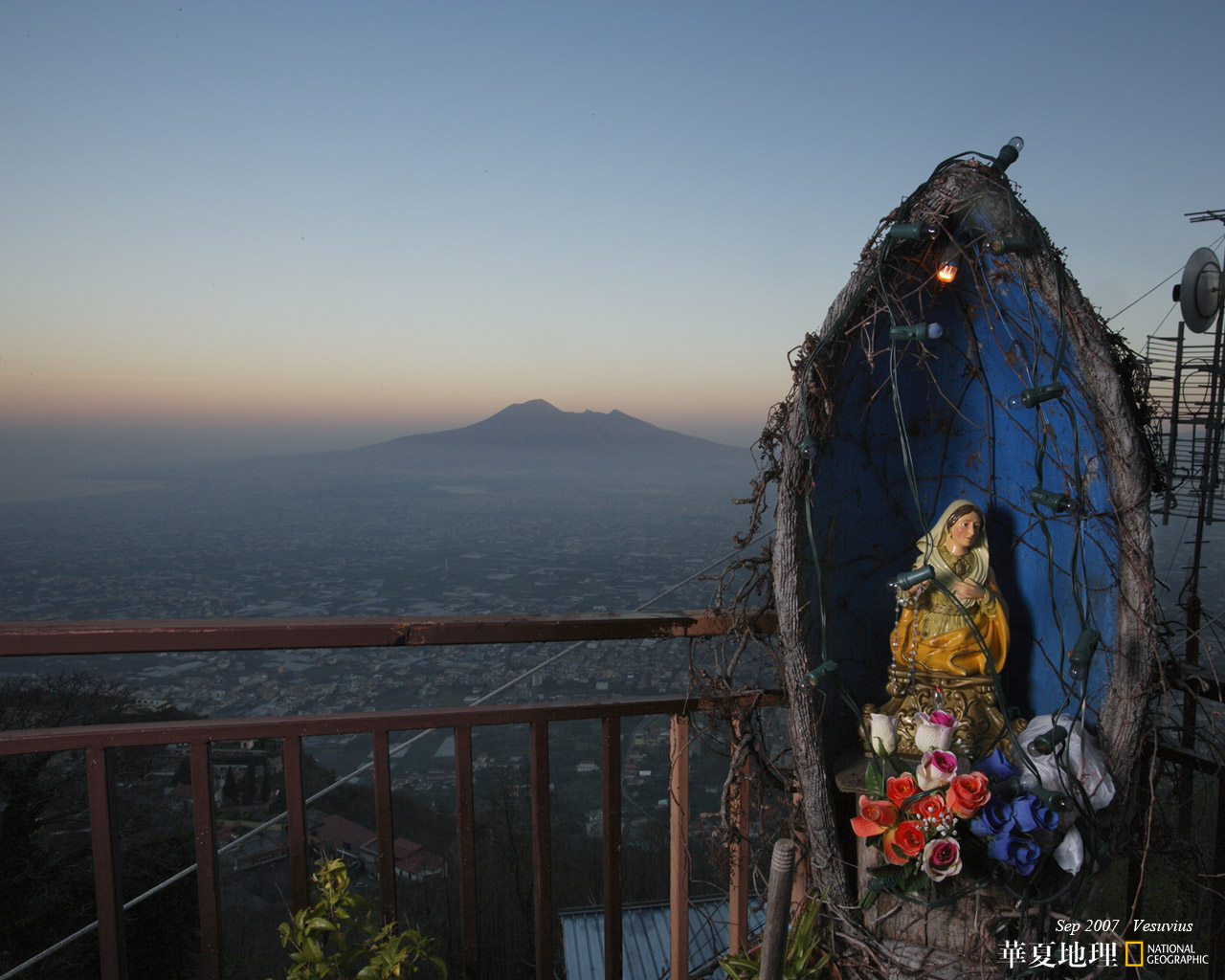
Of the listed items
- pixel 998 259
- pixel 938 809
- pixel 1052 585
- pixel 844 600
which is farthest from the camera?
pixel 844 600

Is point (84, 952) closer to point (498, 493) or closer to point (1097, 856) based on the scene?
point (1097, 856)

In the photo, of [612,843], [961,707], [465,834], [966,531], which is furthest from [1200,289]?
[465,834]

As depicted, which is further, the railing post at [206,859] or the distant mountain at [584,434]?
the distant mountain at [584,434]

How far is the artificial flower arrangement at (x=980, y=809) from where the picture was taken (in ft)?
4.38

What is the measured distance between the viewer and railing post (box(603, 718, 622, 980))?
5.18ft

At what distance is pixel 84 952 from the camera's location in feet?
17.8

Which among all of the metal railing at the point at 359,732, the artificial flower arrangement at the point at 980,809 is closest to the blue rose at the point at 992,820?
the artificial flower arrangement at the point at 980,809

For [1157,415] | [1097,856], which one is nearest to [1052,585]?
[1157,415]

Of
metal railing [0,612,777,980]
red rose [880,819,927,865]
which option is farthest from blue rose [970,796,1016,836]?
metal railing [0,612,777,980]

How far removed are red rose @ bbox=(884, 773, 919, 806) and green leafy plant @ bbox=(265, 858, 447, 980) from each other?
0.99 m

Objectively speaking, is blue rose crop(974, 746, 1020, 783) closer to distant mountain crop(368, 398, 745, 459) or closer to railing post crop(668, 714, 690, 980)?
railing post crop(668, 714, 690, 980)

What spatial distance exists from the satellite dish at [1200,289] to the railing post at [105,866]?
350 centimetres

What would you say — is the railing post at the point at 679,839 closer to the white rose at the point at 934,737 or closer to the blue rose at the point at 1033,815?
the white rose at the point at 934,737

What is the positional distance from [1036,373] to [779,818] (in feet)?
3.90
